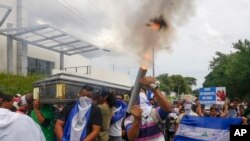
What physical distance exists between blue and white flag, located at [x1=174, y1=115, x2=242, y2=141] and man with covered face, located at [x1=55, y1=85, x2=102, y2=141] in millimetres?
3968

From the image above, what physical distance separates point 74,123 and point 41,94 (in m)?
1.48

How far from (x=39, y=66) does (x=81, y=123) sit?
1134 inches

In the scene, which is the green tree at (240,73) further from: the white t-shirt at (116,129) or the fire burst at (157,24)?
the fire burst at (157,24)

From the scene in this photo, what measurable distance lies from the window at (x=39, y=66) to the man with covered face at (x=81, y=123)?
2717 cm

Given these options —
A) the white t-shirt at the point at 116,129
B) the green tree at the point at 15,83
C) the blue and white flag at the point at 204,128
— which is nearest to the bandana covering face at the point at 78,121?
the white t-shirt at the point at 116,129

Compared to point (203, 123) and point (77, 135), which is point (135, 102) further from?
point (203, 123)

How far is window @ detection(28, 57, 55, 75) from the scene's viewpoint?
33.7 meters

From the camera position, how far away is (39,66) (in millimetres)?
34719

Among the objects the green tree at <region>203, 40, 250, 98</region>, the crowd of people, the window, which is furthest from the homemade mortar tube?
the green tree at <region>203, 40, 250, 98</region>

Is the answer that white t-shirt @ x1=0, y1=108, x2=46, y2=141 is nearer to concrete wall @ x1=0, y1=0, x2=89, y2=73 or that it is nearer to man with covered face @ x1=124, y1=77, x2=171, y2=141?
man with covered face @ x1=124, y1=77, x2=171, y2=141

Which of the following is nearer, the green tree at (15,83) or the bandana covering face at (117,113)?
the bandana covering face at (117,113)

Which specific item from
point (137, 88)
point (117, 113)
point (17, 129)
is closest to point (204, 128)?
point (117, 113)

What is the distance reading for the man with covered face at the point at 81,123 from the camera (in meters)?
6.45

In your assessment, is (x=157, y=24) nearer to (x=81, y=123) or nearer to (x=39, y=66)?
(x=81, y=123)
